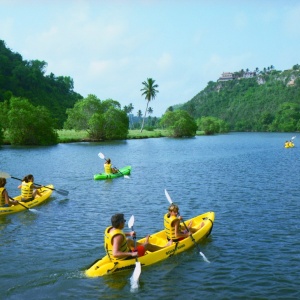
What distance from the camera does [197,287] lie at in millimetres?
10016

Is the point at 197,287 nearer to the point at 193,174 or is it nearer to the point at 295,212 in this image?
the point at 295,212

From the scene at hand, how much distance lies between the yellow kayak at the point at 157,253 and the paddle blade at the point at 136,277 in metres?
0.50

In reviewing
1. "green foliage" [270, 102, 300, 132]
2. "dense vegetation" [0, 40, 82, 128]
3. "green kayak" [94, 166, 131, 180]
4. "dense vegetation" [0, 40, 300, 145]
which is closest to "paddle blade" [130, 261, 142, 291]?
"green kayak" [94, 166, 131, 180]

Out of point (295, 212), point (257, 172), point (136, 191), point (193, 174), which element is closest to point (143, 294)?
point (295, 212)

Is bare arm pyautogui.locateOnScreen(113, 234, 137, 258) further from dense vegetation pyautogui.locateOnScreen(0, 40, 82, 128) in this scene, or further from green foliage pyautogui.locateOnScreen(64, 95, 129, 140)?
dense vegetation pyautogui.locateOnScreen(0, 40, 82, 128)

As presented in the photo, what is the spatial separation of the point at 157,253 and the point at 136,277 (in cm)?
161

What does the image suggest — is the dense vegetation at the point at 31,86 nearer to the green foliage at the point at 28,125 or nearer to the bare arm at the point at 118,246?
the green foliage at the point at 28,125

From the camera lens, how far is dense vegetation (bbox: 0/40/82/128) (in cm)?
11744

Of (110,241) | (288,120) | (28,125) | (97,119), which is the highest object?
(288,120)

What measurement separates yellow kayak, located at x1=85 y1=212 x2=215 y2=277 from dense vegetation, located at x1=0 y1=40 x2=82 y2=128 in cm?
9889

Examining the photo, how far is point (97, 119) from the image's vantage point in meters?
81.0

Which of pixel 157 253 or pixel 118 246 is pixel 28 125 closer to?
pixel 157 253

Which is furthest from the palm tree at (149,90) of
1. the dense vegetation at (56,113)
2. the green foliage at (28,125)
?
the green foliage at (28,125)

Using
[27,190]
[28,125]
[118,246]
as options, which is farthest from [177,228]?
[28,125]
